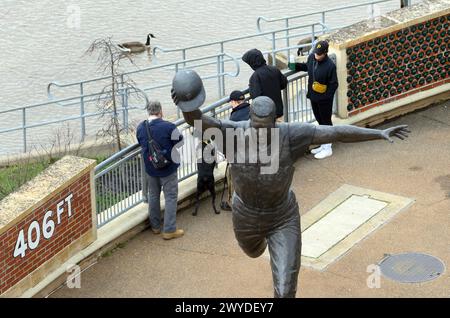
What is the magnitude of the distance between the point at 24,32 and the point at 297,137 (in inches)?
718

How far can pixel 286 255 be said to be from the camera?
27.4ft

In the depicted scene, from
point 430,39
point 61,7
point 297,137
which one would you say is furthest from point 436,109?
point 61,7

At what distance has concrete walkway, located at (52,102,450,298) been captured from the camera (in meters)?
10.2

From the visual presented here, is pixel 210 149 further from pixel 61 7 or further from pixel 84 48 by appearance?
pixel 61 7

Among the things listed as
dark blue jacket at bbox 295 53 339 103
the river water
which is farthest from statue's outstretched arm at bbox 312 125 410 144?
the river water

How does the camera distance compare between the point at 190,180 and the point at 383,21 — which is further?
the point at 383,21

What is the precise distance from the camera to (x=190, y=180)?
40.4 feet

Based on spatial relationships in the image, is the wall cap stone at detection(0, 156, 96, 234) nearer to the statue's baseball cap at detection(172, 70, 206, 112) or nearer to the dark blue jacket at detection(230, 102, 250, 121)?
the dark blue jacket at detection(230, 102, 250, 121)

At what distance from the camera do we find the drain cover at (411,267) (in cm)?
1013

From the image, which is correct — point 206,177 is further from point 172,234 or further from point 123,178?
point 123,178

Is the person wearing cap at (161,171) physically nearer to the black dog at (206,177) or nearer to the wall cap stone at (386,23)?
the black dog at (206,177)

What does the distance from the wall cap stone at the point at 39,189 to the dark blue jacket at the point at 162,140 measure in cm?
61

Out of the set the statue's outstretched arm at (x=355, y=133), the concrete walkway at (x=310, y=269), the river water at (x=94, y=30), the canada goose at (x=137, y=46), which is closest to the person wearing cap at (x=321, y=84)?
the concrete walkway at (x=310, y=269)

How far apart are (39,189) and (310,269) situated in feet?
9.63
